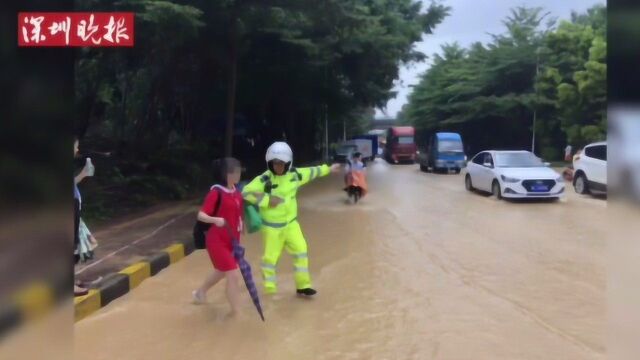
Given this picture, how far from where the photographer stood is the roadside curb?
18.7 feet

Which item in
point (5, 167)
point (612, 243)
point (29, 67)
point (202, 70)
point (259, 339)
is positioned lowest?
point (259, 339)

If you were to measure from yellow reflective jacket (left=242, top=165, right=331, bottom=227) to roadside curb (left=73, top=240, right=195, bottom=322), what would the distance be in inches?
65.3

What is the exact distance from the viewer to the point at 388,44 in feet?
61.0

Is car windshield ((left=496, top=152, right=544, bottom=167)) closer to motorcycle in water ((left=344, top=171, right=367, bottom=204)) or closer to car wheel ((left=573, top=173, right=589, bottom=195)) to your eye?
car wheel ((left=573, top=173, right=589, bottom=195))

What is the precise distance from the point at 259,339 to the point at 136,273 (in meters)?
2.32

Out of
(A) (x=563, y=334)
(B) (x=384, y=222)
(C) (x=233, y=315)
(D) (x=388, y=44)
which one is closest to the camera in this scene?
(A) (x=563, y=334)

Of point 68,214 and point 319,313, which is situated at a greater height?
point 68,214

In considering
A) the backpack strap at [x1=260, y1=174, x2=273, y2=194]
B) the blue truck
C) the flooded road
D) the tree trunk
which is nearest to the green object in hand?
the backpack strap at [x1=260, y1=174, x2=273, y2=194]

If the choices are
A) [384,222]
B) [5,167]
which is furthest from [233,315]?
[384,222]

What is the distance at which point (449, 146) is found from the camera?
13.8 meters

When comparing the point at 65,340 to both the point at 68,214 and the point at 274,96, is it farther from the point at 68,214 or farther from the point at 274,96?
the point at 274,96

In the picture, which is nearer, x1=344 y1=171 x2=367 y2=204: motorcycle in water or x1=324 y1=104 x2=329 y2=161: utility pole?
x1=344 y1=171 x2=367 y2=204: motorcycle in water

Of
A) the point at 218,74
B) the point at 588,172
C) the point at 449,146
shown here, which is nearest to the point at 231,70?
the point at 218,74

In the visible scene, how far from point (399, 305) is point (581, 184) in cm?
1056
